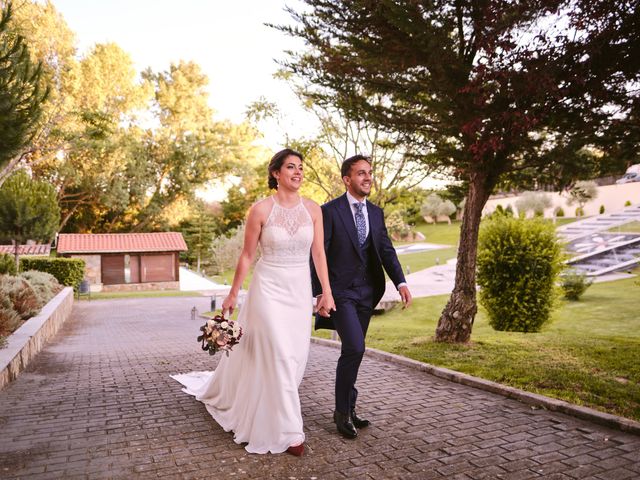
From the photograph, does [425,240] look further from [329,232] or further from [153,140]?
[329,232]

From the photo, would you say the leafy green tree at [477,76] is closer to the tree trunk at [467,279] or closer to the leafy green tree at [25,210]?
the tree trunk at [467,279]

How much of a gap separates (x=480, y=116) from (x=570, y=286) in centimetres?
1634

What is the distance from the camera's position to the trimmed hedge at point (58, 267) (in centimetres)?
2770

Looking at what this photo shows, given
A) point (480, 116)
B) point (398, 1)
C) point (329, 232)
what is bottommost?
point (329, 232)

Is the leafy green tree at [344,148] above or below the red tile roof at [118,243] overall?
above

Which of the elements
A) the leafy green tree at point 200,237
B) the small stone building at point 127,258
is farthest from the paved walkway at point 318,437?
the leafy green tree at point 200,237

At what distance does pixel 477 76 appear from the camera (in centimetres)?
657

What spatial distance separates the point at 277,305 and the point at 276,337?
0.27m

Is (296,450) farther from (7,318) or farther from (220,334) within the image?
(7,318)

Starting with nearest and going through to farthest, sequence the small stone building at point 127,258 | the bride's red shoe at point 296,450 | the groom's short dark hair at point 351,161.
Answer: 1. the bride's red shoe at point 296,450
2. the groom's short dark hair at point 351,161
3. the small stone building at point 127,258

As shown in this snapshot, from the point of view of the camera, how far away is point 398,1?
6.50m

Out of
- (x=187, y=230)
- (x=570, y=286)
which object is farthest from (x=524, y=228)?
(x=187, y=230)

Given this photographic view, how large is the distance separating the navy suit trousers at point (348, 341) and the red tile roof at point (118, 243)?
111 feet

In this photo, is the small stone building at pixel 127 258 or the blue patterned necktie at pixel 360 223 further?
the small stone building at pixel 127 258
